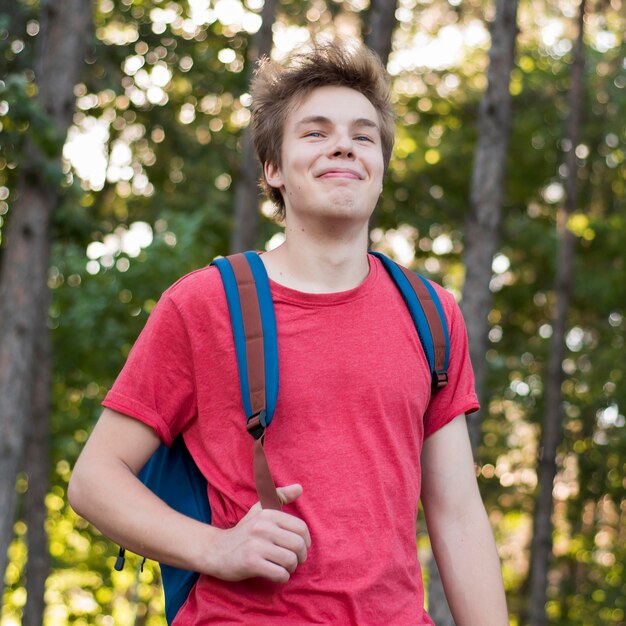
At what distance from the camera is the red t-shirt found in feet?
7.93

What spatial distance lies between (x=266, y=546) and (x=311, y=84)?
119 centimetres

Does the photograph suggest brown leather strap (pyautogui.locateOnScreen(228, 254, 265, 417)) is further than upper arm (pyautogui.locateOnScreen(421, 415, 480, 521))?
No

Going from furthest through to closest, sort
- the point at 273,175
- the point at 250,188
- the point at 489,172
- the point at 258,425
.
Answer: the point at 250,188 < the point at 489,172 < the point at 273,175 < the point at 258,425

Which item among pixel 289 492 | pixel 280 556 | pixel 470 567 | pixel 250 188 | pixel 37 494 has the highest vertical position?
pixel 250 188

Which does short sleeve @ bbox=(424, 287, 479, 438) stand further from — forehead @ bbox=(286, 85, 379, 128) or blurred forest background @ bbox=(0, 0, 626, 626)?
blurred forest background @ bbox=(0, 0, 626, 626)

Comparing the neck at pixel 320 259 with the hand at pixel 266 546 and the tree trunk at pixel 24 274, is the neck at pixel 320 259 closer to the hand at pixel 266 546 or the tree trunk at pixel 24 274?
the hand at pixel 266 546

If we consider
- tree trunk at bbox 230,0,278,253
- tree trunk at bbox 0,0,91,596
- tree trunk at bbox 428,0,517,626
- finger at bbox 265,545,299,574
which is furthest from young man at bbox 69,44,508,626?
tree trunk at bbox 230,0,278,253

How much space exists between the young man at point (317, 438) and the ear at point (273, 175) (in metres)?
0.07

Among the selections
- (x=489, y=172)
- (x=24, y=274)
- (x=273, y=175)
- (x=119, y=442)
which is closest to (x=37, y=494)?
(x=24, y=274)

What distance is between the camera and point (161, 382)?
2.54 m

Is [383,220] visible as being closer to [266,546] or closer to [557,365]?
[557,365]

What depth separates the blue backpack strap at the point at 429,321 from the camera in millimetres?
2723

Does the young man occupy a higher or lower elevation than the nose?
lower

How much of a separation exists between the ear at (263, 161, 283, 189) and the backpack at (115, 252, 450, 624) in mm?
293
